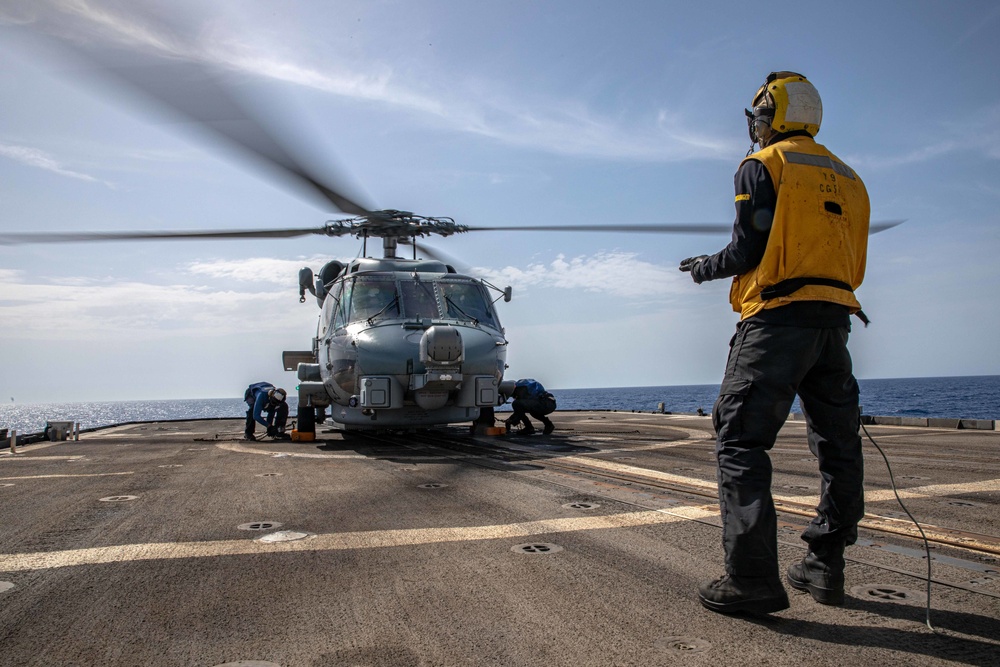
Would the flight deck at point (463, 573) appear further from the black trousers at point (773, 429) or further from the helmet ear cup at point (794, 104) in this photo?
the helmet ear cup at point (794, 104)

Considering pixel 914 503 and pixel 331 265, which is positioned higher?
pixel 331 265

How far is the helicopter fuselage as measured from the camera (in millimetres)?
10641

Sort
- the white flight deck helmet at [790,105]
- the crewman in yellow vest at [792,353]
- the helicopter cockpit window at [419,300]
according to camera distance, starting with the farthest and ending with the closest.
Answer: the helicopter cockpit window at [419,300], the white flight deck helmet at [790,105], the crewman in yellow vest at [792,353]

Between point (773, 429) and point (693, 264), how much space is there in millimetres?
882

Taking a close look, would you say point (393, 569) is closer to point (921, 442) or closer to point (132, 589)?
point (132, 589)

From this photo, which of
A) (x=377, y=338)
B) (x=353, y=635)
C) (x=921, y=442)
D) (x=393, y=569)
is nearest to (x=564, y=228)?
(x=377, y=338)

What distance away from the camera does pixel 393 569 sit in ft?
10.5

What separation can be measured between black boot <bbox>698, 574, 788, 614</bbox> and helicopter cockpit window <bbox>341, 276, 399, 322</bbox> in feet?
31.2

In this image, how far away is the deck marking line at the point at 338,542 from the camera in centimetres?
347

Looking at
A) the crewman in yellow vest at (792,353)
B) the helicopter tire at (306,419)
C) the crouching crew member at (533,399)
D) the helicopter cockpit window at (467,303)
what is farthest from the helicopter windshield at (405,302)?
the crewman in yellow vest at (792,353)

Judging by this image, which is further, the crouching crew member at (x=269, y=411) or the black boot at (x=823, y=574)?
the crouching crew member at (x=269, y=411)

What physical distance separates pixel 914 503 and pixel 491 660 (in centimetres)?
391

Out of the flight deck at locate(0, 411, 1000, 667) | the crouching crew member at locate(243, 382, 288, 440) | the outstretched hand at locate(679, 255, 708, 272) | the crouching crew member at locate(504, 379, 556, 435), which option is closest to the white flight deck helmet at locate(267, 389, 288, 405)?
the crouching crew member at locate(243, 382, 288, 440)

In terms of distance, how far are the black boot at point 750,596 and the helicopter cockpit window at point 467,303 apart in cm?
967
